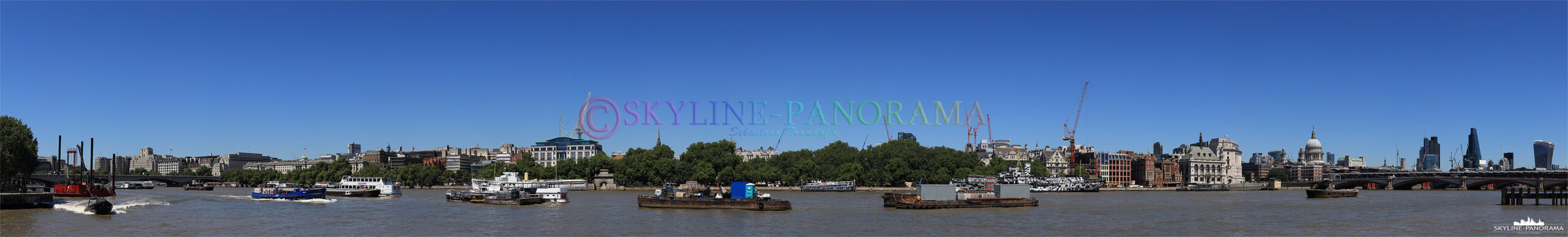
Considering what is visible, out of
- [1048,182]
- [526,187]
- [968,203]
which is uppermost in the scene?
[526,187]

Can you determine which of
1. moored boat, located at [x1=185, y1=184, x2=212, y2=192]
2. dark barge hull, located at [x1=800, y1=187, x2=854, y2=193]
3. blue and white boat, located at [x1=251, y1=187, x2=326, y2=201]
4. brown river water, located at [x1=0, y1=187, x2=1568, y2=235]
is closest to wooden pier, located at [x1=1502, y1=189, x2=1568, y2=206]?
brown river water, located at [x1=0, y1=187, x2=1568, y2=235]

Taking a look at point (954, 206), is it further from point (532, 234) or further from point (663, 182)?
point (663, 182)

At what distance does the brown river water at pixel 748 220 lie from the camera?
52.1 meters

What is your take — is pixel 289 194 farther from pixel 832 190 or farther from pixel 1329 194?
pixel 1329 194

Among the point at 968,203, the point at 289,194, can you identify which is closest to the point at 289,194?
the point at 289,194

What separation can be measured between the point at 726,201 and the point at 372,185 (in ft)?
218

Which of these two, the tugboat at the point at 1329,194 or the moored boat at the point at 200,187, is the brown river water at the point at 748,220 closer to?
the tugboat at the point at 1329,194

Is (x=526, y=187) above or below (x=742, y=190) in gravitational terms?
below

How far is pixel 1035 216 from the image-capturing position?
69.8 metres

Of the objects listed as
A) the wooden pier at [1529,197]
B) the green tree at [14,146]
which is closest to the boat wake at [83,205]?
the green tree at [14,146]

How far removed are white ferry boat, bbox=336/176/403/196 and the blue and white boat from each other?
14.6 metres

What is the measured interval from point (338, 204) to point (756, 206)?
4035cm

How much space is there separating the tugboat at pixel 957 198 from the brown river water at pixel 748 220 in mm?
1482

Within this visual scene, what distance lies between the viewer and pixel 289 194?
10094 cm
